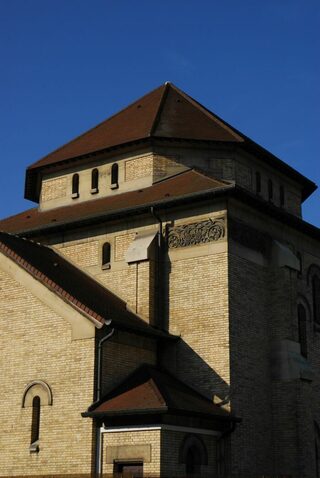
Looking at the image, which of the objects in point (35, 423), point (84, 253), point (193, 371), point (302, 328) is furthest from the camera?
point (84, 253)

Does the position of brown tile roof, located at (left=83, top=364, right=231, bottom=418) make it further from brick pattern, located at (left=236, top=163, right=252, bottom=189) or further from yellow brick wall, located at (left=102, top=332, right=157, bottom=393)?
brick pattern, located at (left=236, top=163, right=252, bottom=189)

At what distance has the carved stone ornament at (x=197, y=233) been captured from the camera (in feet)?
75.6

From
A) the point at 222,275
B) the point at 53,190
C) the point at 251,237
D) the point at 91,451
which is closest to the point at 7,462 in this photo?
the point at 91,451

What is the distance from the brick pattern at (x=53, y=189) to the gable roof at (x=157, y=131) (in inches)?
25.7

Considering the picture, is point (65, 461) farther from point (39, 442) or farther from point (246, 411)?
point (246, 411)

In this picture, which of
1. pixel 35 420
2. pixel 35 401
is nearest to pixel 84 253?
pixel 35 401

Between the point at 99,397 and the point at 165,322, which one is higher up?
the point at 165,322

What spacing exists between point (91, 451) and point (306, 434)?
22.0 ft

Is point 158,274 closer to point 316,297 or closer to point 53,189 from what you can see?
point 316,297

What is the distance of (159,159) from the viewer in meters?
27.3

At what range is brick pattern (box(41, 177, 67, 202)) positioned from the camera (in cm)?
2942

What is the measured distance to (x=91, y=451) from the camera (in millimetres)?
19469

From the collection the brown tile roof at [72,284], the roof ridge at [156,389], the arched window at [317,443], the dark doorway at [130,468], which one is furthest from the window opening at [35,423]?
the arched window at [317,443]

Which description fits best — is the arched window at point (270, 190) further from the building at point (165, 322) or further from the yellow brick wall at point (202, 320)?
the yellow brick wall at point (202, 320)
